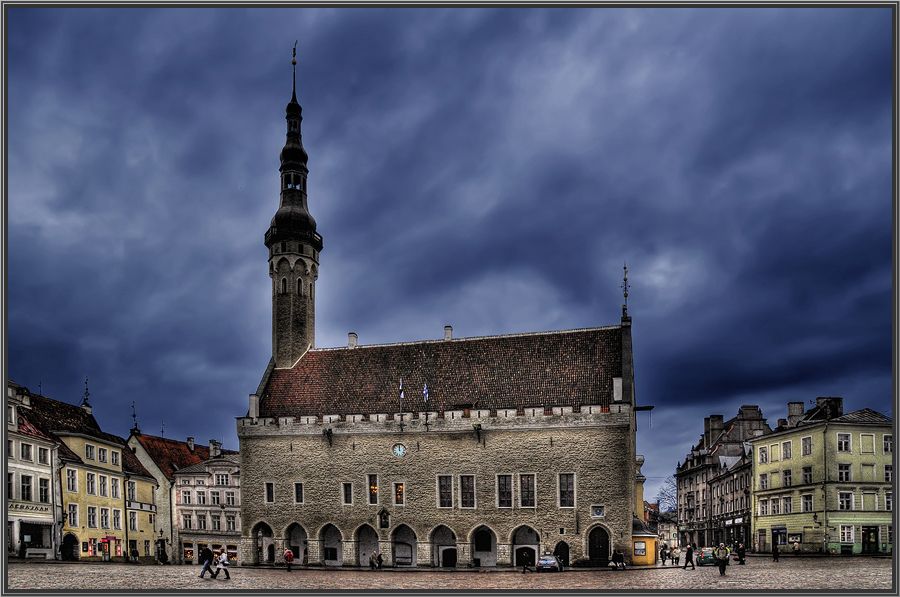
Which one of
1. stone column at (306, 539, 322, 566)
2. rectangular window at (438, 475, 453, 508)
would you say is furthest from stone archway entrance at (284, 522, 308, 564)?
rectangular window at (438, 475, 453, 508)

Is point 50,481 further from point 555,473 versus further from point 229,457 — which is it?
point 555,473

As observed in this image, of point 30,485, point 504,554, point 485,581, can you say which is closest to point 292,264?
point 30,485

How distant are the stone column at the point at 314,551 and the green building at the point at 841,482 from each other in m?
25.5

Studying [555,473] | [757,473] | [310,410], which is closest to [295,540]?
[310,410]

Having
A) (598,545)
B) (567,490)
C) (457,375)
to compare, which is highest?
(457,375)

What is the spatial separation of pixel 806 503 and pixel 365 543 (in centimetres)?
2615

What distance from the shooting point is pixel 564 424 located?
4753 cm

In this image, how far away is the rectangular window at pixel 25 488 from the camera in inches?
1674

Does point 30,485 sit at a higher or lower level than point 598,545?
higher

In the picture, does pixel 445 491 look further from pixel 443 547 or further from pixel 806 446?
pixel 806 446

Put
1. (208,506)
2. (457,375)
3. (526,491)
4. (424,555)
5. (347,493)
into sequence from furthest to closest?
(208,506), (457,375), (347,493), (424,555), (526,491)

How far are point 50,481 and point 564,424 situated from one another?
25.8 meters

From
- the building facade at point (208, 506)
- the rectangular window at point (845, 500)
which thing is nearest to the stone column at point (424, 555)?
the building facade at point (208, 506)

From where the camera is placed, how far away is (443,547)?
1927 inches
